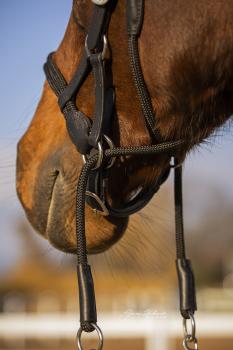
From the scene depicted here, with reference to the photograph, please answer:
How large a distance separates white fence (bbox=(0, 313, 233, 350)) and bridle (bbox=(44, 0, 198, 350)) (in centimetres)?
308

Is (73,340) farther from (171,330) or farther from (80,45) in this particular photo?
(80,45)

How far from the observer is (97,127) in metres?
1.65

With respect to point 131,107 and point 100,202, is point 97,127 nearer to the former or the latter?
point 131,107

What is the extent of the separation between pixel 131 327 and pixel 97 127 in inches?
148

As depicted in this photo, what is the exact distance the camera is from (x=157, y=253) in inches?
87.5

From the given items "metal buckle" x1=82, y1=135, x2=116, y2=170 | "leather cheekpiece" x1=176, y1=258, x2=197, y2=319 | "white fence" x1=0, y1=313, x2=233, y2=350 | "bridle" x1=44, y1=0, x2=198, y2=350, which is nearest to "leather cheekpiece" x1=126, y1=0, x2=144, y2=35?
"bridle" x1=44, y1=0, x2=198, y2=350

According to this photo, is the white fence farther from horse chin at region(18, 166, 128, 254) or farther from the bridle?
the bridle

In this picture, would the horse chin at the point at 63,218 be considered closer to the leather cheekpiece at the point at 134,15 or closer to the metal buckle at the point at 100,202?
the metal buckle at the point at 100,202

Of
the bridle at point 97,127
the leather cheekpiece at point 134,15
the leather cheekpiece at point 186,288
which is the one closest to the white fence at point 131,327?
the leather cheekpiece at point 186,288

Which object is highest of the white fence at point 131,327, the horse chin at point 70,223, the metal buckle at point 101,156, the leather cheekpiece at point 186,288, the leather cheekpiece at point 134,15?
the leather cheekpiece at point 134,15

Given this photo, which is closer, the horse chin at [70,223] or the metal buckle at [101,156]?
the metal buckle at [101,156]

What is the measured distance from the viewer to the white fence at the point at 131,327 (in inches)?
192

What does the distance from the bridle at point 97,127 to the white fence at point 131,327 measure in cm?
308

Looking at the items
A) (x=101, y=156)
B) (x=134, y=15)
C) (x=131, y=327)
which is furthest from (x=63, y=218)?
(x=131, y=327)
